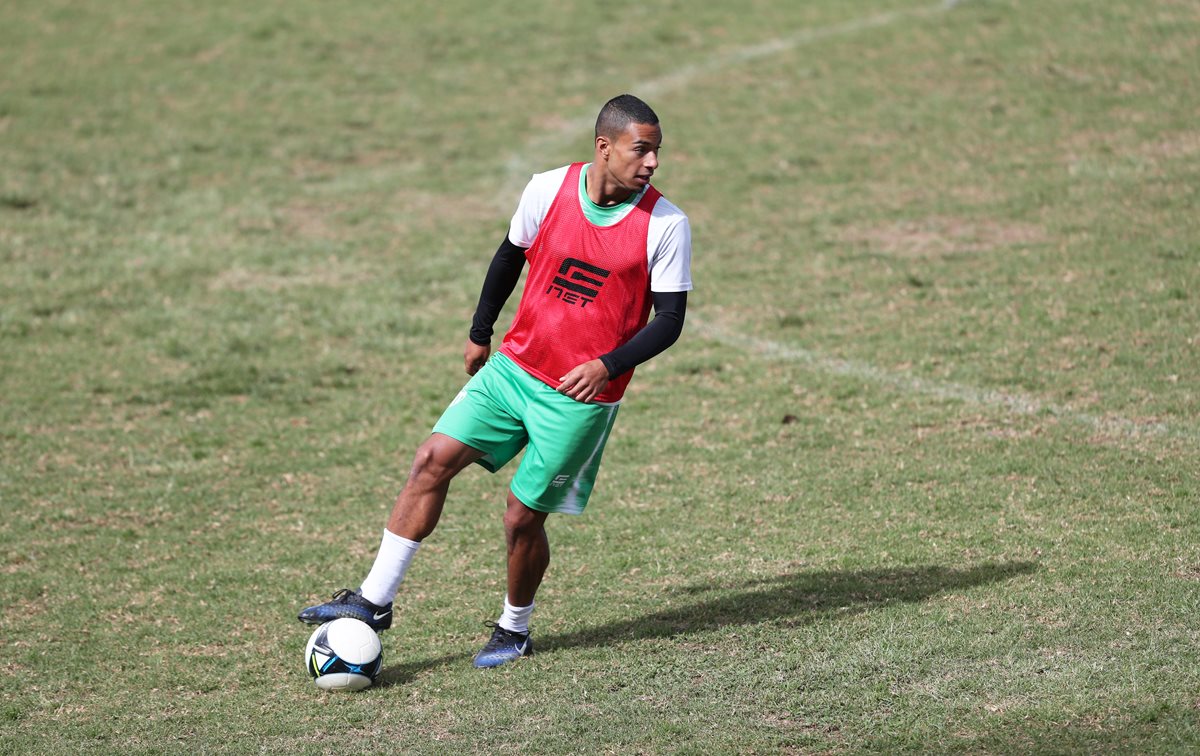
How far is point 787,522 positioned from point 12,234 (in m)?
9.37

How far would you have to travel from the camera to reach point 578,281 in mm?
5680

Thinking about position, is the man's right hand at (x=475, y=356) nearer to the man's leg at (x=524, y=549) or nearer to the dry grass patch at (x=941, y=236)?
the man's leg at (x=524, y=549)

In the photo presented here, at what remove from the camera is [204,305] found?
11828 mm

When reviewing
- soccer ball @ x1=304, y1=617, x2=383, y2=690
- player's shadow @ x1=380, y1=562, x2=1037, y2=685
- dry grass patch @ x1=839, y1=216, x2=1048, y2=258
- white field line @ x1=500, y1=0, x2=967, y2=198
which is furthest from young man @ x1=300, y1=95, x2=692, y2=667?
white field line @ x1=500, y1=0, x2=967, y2=198

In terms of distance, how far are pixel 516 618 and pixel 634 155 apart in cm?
208

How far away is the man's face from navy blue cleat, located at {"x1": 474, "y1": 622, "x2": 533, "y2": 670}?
204 centimetres

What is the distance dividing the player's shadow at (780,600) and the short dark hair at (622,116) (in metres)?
2.28

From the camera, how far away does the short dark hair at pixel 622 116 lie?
5527 mm

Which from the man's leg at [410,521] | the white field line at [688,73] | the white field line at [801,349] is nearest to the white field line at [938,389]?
the white field line at [801,349]

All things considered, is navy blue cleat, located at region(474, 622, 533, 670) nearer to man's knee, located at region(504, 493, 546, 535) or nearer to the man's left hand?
man's knee, located at region(504, 493, 546, 535)

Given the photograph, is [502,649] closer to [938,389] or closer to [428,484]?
[428,484]

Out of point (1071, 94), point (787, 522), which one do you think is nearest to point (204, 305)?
point (787, 522)

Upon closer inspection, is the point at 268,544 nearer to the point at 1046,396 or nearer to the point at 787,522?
the point at 787,522

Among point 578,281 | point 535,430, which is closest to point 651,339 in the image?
point 578,281
